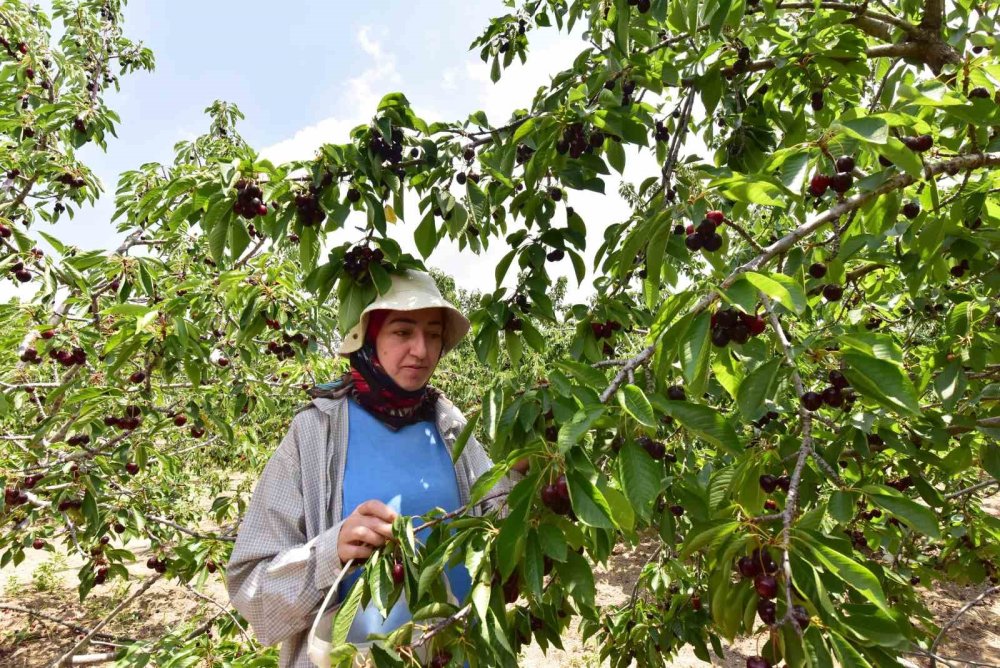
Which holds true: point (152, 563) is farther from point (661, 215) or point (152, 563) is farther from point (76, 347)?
point (661, 215)

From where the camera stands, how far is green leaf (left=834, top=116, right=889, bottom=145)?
3.02ft

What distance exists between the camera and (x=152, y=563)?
345 cm

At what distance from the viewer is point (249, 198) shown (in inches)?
53.7

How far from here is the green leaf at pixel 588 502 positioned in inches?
33.4

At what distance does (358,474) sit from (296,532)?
22cm

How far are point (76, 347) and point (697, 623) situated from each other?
356cm

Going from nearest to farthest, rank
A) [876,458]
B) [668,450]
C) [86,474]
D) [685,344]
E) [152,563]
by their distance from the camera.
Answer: [685,344] → [876,458] → [668,450] → [86,474] → [152,563]

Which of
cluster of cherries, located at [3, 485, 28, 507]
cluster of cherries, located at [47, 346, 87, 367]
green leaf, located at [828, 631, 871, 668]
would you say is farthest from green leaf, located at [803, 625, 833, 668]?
cluster of cherries, located at [3, 485, 28, 507]

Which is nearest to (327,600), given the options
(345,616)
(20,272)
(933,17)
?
(345,616)

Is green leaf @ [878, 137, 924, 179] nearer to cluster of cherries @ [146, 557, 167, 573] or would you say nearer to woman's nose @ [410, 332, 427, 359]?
woman's nose @ [410, 332, 427, 359]

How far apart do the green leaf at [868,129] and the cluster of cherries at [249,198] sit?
4.31ft

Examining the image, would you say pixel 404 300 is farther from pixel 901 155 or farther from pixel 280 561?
pixel 901 155

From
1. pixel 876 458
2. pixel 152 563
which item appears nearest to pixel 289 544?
pixel 876 458

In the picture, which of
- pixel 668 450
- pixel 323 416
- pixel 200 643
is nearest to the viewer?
pixel 323 416
